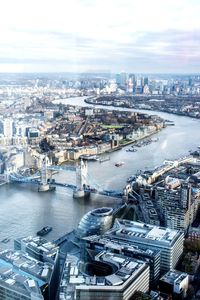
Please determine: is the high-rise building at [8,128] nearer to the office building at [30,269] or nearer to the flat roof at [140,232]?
the flat roof at [140,232]

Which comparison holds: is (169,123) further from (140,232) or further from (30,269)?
(30,269)

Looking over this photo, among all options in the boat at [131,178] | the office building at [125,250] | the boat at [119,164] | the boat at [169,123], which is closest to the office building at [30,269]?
the office building at [125,250]

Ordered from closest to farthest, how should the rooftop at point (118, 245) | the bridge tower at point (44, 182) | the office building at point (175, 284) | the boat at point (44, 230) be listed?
the office building at point (175, 284)
the rooftop at point (118, 245)
the boat at point (44, 230)
the bridge tower at point (44, 182)

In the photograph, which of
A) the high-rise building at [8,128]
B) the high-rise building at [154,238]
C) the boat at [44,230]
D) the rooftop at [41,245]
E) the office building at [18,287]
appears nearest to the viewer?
the office building at [18,287]

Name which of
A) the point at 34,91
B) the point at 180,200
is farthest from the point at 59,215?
the point at 34,91

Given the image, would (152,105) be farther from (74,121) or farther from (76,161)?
(76,161)

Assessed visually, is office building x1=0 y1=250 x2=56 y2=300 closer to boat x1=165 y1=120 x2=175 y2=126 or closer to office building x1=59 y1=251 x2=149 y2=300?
office building x1=59 y1=251 x2=149 y2=300
